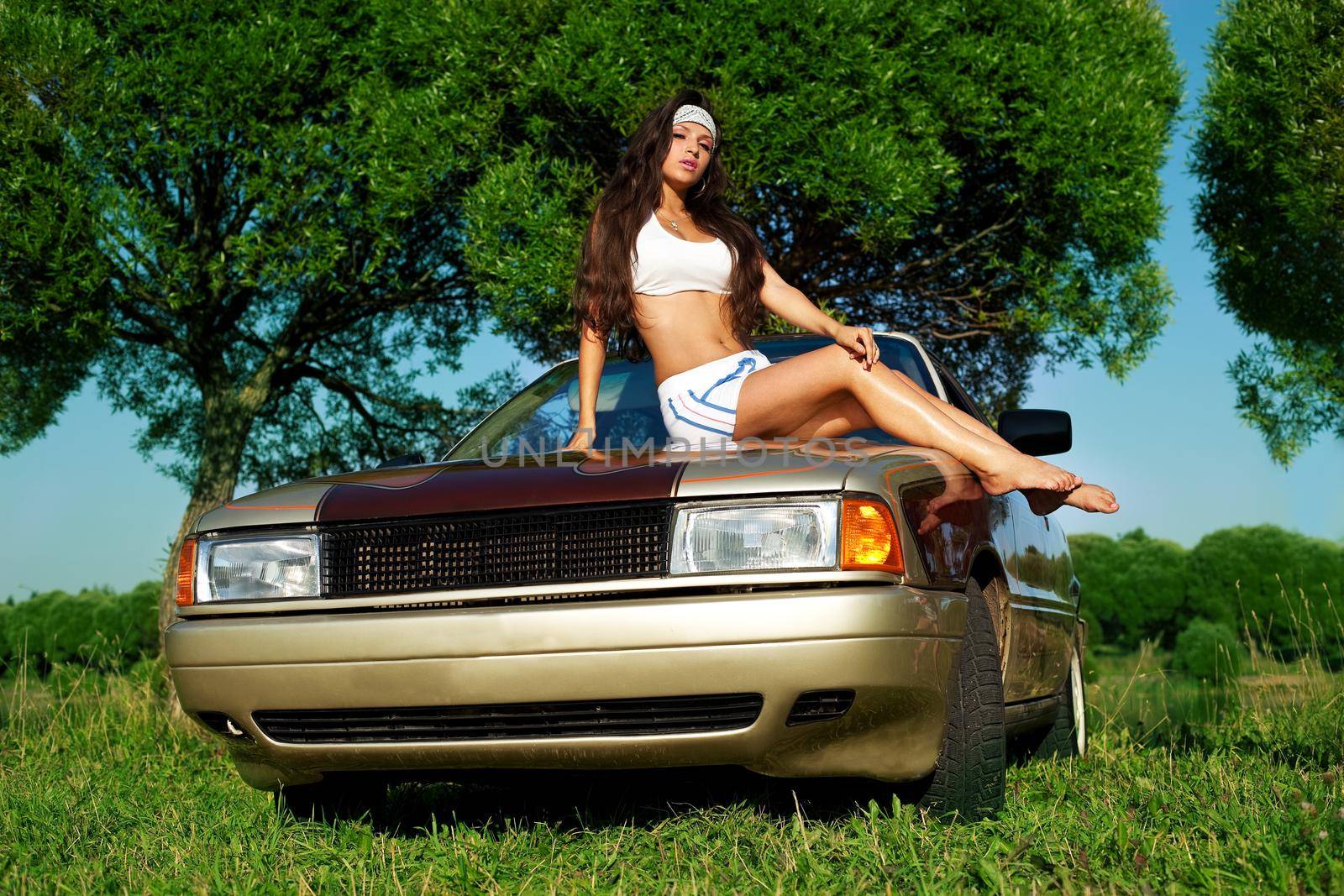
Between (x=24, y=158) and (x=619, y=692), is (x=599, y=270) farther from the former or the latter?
(x=24, y=158)

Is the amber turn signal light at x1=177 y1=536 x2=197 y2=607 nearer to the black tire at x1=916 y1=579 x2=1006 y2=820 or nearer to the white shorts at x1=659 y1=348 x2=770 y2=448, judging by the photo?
the white shorts at x1=659 y1=348 x2=770 y2=448

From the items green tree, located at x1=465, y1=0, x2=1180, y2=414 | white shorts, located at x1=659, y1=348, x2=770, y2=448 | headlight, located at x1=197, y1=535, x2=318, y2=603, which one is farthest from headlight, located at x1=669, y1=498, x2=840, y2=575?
green tree, located at x1=465, y1=0, x2=1180, y2=414

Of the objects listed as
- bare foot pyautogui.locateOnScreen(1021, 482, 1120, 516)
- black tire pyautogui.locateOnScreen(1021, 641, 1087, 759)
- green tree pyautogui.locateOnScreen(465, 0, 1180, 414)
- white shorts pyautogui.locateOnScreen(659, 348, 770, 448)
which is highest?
green tree pyautogui.locateOnScreen(465, 0, 1180, 414)

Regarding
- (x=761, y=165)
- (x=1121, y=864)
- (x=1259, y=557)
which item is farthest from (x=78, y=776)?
(x=1259, y=557)

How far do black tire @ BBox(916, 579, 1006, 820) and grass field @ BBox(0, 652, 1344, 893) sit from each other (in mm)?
62

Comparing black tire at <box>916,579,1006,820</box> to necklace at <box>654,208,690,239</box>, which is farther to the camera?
necklace at <box>654,208,690,239</box>

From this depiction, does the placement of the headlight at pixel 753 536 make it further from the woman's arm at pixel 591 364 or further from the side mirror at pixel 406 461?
the side mirror at pixel 406 461

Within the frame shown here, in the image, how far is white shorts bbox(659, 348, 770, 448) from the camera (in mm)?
3526

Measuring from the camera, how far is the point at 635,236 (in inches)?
154

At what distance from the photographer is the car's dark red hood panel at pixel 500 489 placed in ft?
9.02

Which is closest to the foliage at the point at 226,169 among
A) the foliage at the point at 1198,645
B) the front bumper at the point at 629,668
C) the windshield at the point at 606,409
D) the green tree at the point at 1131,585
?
the windshield at the point at 606,409

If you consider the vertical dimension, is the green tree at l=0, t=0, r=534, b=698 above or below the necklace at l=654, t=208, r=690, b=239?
above

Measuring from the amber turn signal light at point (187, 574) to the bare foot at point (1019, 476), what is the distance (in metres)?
2.10

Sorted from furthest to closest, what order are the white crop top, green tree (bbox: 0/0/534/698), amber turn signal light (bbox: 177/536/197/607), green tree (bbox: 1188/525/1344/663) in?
green tree (bbox: 1188/525/1344/663) → green tree (bbox: 0/0/534/698) → the white crop top → amber turn signal light (bbox: 177/536/197/607)
